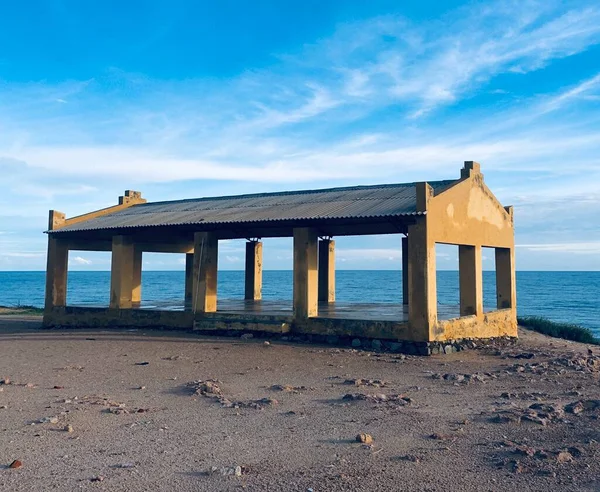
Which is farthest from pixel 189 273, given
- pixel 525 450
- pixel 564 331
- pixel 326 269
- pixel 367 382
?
pixel 525 450

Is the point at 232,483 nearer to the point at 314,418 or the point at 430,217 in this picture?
the point at 314,418

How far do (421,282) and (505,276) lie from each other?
543 centimetres

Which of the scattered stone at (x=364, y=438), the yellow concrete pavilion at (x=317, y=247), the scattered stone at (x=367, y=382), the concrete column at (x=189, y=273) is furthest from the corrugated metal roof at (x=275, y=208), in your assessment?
the scattered stone at (x=364, y=438)

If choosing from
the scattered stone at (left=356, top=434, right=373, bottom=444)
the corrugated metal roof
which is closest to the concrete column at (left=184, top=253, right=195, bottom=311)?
the corrugated metal roof

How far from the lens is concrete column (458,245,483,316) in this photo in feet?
49.8

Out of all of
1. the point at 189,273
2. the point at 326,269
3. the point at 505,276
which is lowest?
the point at 505,276

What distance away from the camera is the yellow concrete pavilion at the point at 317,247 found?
13.5 meters

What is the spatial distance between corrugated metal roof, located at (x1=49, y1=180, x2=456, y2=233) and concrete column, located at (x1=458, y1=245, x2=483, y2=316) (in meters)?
1.96

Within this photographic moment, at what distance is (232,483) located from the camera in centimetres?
532

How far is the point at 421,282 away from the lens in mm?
13320

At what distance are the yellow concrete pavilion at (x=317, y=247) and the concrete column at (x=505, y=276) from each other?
30 millimetres

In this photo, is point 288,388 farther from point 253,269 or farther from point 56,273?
point 253,269

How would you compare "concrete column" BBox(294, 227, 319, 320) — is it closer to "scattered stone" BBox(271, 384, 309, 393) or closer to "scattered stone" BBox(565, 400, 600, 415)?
"scattered stone" BBox(271, 384, 309, 393)

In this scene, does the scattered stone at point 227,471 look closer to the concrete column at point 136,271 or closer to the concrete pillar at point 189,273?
the concrete column at point 136,271
